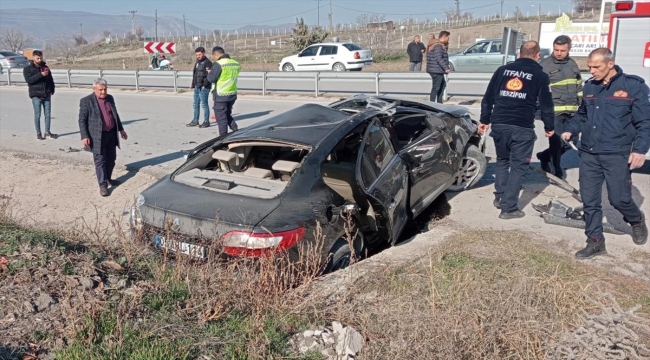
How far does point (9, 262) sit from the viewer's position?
4484 millimetres

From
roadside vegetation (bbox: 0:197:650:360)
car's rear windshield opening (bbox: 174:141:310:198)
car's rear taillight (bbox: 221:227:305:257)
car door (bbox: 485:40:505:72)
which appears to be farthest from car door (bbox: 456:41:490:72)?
car's rear taillight (bbox: 221:227:305:257)

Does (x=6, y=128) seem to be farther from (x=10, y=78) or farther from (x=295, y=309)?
(x=10, y=78)

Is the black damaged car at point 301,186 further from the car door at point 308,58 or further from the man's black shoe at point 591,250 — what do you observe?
the car door at point 308,58

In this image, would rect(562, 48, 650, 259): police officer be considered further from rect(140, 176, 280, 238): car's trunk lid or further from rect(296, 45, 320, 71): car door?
rect(296, 45, 320, 71): car door

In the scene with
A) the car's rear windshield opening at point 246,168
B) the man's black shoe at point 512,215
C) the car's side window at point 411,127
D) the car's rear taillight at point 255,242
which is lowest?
the man's black shoe at point 512,215

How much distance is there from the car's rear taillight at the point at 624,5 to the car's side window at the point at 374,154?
4275 millimetres

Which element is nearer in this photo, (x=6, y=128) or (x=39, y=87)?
(x=39, y=87)

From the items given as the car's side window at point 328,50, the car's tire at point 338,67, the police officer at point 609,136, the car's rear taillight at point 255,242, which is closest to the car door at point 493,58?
the car's tire at point 338,67

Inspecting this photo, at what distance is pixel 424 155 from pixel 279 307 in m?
3.15

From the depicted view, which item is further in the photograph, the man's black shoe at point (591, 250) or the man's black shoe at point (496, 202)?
the man's black shoe at point (496, 202)

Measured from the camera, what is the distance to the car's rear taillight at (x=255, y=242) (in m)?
4.53

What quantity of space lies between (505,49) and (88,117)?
8345mm

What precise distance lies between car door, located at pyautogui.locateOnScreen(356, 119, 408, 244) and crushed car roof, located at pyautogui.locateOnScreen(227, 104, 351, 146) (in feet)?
1.22

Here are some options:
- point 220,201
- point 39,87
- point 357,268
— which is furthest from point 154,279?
point 39,87
